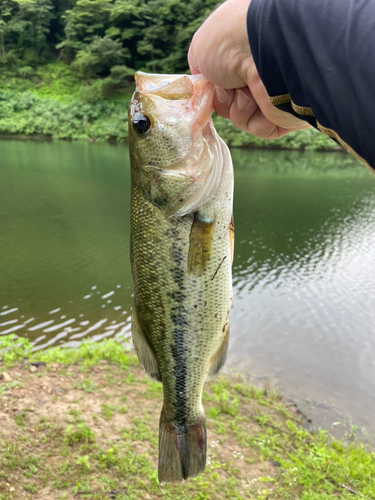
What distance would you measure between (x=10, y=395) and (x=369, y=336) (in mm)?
7647

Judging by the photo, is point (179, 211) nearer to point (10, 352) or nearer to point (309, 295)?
point (10, 352)

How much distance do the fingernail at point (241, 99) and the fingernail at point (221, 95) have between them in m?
0.09

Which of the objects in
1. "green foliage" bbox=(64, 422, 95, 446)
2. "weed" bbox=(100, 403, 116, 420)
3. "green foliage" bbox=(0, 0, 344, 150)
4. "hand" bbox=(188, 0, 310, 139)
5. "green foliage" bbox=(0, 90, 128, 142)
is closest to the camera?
"hand" bbox=(188, 0, 310, 139)

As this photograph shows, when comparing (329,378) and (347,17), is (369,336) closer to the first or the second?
(329,378)


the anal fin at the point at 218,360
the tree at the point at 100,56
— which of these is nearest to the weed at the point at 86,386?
the anal fin at the point at 218,360

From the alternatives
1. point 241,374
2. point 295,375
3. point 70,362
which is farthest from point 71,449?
point 295,375

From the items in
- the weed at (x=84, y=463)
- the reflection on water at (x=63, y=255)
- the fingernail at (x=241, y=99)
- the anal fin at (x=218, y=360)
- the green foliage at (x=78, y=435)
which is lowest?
the reflection on water at (x=63, y=255)

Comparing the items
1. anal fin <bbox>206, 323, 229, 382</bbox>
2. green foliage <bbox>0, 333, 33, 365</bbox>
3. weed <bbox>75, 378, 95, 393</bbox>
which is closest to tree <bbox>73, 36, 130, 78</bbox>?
green foliage <bbox>0, 333, 33, 365</bbox>

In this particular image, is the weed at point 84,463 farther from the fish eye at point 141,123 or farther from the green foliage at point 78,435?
the fish eye at point 141,123

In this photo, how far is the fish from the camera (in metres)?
1.59

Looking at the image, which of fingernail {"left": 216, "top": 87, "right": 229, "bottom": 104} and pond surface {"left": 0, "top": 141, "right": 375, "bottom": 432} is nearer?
fingernail {"left": 216, "top": 87, "right": 229, "bottom": 104}

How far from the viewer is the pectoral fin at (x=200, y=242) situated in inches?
62.3

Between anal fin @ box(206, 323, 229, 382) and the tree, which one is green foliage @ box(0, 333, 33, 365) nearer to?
anal fin @ box(206, 323, 229, 382)

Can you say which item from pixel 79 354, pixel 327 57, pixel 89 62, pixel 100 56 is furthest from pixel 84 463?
pixel 89 62
